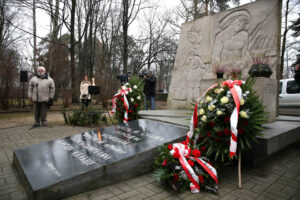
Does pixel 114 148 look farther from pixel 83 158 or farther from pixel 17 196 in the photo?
pixel 17 196

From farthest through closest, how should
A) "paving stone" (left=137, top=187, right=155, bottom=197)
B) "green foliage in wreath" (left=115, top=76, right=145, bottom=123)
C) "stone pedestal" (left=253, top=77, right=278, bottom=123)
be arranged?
1. "green foliage in wreath" (left=115, top=76, right=145, bottom=123)
2. "stone pedestal" (left=253, top=77, right=278, bottom=123)
3. "paving stone" (left=137, top=187, right=155, bottom=197)

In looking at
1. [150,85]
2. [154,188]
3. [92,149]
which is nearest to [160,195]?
[154,188]

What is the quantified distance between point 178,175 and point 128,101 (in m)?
3.45

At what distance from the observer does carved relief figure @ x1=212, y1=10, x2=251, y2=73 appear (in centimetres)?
554

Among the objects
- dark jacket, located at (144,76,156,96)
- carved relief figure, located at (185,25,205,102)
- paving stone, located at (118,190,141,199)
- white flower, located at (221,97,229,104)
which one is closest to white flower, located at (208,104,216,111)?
white flower, located at (221,97,229,104)

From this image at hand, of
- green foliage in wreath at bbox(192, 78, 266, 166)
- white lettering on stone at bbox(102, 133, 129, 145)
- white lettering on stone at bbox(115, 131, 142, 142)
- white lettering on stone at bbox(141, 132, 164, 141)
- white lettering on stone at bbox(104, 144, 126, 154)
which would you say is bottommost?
white lettering on stone at bbox(104, 144, 126, 154)

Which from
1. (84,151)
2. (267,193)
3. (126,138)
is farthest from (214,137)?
(84,151)

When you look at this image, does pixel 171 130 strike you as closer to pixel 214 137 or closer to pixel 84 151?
pixel 214 137

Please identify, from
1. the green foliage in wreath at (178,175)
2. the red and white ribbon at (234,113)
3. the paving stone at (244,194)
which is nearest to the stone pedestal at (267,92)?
the red and white ribbon at (234,113)

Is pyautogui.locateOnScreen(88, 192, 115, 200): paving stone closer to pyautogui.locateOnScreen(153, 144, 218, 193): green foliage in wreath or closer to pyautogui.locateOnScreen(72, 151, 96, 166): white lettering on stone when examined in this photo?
pyautogui.locateOnScreen(72, 151, 96, 166): white lettering on stone

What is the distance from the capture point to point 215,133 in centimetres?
277

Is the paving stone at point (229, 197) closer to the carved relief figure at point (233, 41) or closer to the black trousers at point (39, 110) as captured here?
the carved relief figure at point (233, 41)

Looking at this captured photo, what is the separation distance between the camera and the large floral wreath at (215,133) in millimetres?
2465

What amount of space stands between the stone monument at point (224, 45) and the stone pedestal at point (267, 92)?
0.34 ft
